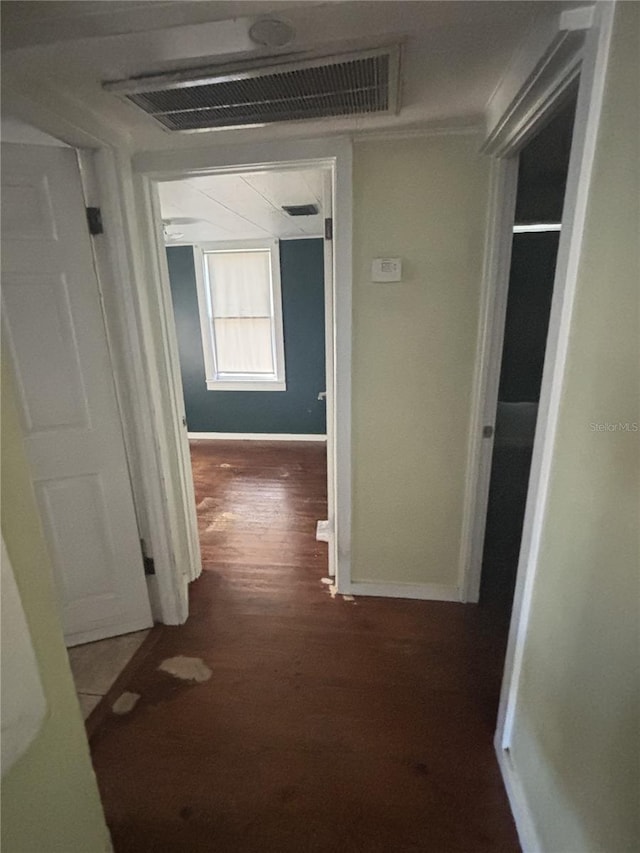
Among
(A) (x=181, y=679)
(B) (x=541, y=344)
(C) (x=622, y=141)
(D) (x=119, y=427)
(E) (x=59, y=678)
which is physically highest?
(C) (x=622, y=141)

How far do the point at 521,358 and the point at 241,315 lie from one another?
116 inches

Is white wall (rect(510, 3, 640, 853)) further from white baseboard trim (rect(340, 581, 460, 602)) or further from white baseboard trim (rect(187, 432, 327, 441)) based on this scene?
white baseboard trim (rect(187, 432, 327, 441))

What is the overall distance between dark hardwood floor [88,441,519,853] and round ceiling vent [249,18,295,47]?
87.1 inches

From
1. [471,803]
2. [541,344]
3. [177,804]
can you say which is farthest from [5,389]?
[541,344]

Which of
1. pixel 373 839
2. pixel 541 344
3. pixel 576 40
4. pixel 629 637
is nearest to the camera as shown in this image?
pixel 629 637

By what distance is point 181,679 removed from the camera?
180cm

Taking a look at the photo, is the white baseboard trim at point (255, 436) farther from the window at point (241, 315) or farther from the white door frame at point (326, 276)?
the white door frame at point (326, 276)

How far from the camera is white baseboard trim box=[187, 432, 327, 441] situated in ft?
15.9

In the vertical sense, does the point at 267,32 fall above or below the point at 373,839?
above

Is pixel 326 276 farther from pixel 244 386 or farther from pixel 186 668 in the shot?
pixel 244 386

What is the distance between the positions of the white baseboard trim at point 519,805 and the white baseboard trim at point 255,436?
357 centimetres

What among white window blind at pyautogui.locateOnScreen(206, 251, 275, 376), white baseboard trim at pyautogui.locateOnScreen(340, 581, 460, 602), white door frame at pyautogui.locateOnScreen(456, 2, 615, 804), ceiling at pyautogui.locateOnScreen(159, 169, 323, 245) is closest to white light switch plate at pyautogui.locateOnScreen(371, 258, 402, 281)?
white door frame at pyautogui.locateOnScreen(456, 2, 615, 804)

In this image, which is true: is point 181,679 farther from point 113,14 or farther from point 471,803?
point 113,14

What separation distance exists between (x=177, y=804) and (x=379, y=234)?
2.23 m
